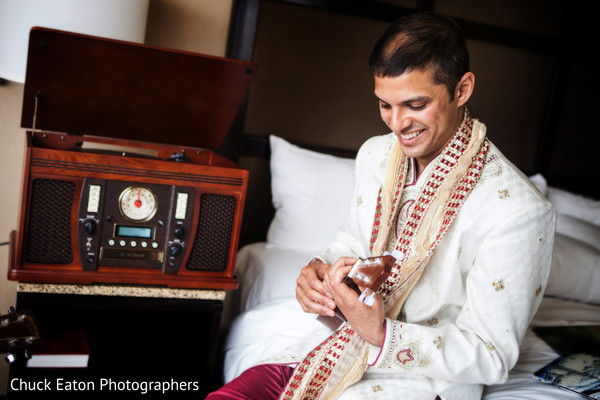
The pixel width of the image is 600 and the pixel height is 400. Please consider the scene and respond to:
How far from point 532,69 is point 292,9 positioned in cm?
133

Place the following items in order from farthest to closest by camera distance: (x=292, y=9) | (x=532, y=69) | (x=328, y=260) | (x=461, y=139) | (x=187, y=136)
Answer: (x=532, y=69) < (x=292, y=9) < (x=187, y=136) < (x=328, y=260) < (x=461, y=139)

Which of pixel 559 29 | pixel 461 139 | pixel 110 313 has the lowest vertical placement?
pixel 110 313

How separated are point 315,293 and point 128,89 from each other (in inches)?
35.4

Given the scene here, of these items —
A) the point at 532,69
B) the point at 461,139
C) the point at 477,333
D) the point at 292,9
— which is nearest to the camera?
the point at 477,333

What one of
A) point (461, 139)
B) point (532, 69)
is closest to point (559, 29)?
point (532, 69)

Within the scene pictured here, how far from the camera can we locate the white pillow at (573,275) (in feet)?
7.82

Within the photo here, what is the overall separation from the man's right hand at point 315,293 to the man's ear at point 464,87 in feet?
1.80

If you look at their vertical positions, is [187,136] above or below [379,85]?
below

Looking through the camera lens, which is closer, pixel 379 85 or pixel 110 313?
pixel 379 85

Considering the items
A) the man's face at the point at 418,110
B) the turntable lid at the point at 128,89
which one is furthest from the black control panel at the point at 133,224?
the man's face at the point at 418,110

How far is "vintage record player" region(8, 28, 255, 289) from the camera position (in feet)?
5.11

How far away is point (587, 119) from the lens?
3.05 metres

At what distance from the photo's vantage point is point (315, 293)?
4.63 feet

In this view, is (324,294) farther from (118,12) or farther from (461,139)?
(118,12)
